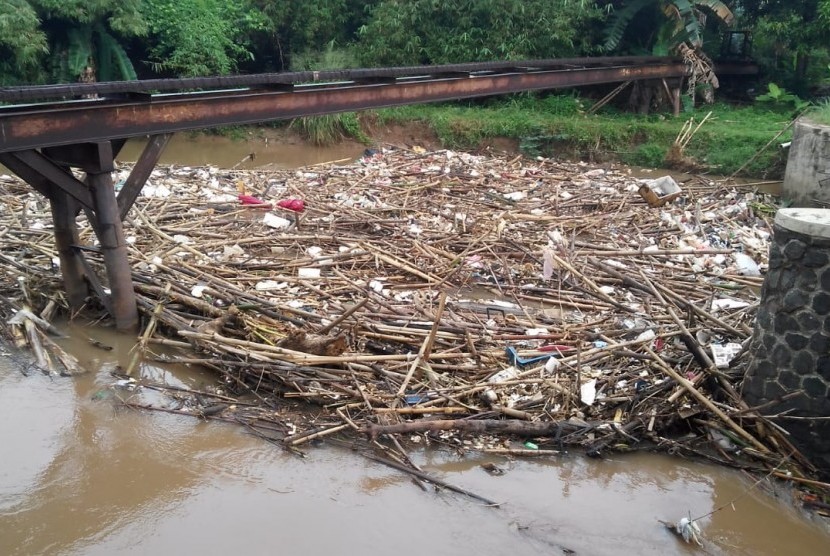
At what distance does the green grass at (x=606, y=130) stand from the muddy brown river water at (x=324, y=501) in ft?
34.4

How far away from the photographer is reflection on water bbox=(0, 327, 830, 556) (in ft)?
13.8

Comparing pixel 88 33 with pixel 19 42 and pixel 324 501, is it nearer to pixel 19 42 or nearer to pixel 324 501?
pixel 19 42

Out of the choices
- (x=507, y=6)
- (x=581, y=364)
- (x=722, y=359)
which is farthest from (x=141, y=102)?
(x=507, y=6)

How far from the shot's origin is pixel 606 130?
15297mm

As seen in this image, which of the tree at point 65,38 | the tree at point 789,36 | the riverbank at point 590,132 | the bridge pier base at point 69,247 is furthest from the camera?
Result: the tree at point 789,36

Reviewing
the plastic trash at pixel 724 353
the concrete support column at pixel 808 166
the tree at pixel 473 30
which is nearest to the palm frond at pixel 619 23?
the tree at pixel 473 30

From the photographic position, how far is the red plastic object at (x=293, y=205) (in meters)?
10.2

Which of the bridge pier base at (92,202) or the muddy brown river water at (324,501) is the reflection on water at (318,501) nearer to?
the muddy brown river water at (324,501)

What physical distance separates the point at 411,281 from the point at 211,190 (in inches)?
204

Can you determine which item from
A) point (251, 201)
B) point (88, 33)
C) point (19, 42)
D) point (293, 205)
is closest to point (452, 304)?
point (293, 205)

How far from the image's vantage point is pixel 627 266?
8164mm

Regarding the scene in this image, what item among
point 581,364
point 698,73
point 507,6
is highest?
point 507,6

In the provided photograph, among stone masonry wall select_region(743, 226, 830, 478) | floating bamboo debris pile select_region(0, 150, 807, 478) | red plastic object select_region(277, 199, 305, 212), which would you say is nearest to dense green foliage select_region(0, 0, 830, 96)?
floating bamboo debris pile select_region(0, 150, 807, 478)

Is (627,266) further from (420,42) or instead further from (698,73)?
(420,42)
